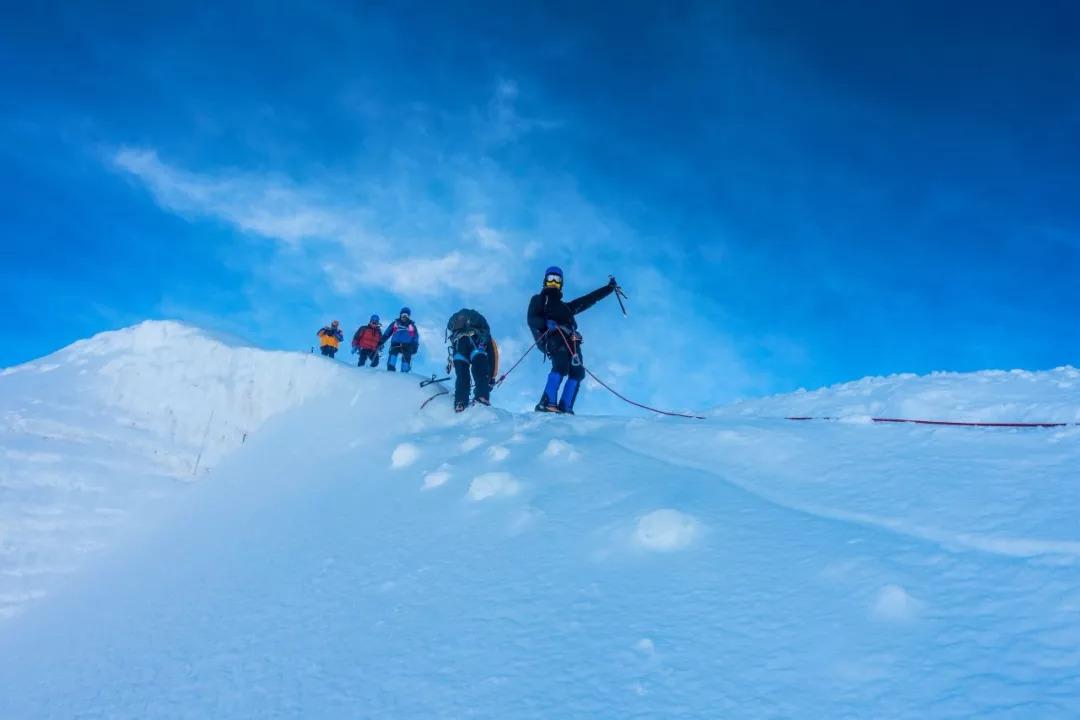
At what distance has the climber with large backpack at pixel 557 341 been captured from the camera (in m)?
8.52

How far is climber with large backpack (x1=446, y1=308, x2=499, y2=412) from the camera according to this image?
847 centimetres

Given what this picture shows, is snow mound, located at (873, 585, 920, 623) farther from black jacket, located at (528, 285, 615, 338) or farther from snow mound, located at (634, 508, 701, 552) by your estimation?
black jacket, located at (528, 285, 615, 338)

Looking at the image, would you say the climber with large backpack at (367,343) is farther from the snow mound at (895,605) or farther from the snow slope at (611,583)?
the snow mound at (895,605)

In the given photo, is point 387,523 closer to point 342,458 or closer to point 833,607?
point 342,458

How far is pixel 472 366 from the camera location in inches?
345

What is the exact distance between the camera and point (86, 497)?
7879 millimetres

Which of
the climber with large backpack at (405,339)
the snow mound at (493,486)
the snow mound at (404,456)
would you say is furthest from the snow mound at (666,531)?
the climber with large backpack at (405,339)

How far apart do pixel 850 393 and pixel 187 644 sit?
303 inches

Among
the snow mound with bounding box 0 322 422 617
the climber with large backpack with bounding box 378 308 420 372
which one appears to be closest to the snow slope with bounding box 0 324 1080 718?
the snow mound with bounding box 0 322 422 617

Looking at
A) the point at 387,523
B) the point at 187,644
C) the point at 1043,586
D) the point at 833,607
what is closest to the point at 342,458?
the point at 387,523

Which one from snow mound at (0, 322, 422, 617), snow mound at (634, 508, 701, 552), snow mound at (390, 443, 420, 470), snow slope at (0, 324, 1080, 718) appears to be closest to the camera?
snow slope at (0, 324, 1080, 718)

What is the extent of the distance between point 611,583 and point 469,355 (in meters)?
5.80

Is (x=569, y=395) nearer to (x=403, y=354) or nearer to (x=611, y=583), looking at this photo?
(x=611, y=583)

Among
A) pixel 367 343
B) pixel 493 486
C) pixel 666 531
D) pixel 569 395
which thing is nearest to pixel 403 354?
pixel 367 343
